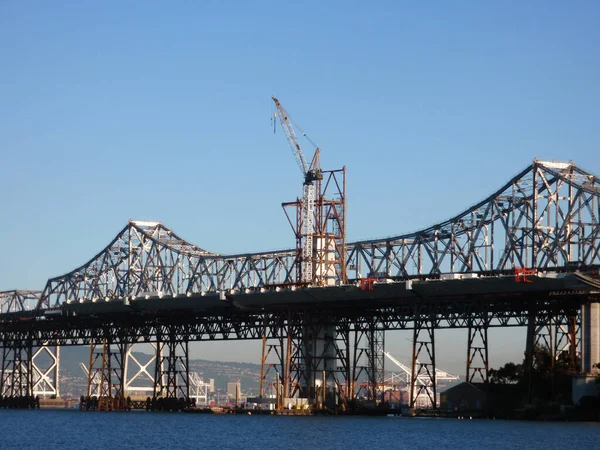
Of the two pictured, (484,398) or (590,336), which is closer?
(590,336)

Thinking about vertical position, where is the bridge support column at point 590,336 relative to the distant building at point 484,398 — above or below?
above

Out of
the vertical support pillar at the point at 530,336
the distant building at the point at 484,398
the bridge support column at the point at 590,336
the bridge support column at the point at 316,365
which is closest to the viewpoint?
the bridge support column at the point at 590,336

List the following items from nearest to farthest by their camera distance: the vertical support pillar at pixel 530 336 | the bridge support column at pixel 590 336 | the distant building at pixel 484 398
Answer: the bridge support column at pixel 590 336 < the vertical support pillar at pixel 530 336 < the distant building at pixel 484 398

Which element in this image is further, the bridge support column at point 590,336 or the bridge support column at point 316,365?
the bridge support column at point 316,365

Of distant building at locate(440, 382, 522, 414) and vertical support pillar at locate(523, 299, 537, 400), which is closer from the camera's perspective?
vertical support pillar at locate(523, 299, 537, 400)

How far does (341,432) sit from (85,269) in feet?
320

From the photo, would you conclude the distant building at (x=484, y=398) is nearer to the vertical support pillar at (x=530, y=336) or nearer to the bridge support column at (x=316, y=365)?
the vertical support pillar at (x=530, y=336)

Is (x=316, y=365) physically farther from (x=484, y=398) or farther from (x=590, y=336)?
(x=590, y=336)

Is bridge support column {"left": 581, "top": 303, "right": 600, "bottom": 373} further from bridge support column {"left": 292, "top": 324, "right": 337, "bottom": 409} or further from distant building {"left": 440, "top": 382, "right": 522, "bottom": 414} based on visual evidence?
bridge support column {"left": 292, "top": 324, "right": 337, "bottom": 409}

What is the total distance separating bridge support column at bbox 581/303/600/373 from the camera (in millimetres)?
114188

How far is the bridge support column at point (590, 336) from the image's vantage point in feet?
375

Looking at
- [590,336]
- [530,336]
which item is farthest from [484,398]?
[590,336]

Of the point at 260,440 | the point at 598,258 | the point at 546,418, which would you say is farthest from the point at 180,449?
the point at 598,258

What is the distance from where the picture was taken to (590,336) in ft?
375
